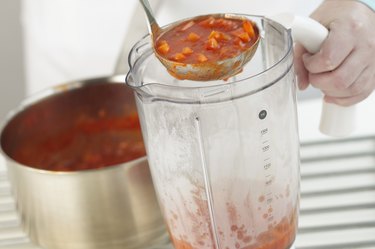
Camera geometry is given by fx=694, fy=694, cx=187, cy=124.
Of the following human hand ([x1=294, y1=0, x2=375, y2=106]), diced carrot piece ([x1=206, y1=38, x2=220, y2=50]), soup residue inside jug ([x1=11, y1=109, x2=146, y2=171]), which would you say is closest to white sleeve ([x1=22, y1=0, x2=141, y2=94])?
soup residue inside jug ([x1=11, y1=109, x2=146, y2=171])

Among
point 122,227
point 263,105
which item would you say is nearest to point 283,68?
point 263,105

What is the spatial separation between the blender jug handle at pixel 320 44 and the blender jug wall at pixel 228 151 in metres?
0.01

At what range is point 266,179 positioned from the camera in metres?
0.63

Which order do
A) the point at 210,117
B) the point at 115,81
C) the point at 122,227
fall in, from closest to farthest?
the point at 210,117
the point at 122,227
the point at 115,81

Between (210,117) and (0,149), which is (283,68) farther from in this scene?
(0,149)

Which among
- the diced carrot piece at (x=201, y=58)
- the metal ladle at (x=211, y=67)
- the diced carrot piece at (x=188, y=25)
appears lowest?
the metal ladle at (x=211, y=67)

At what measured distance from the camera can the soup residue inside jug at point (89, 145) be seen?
2.93 feet

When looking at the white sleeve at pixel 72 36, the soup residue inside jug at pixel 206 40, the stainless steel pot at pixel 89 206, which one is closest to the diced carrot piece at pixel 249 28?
the soup residue inside jug at pixel 206 40

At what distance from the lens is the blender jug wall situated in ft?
1.92

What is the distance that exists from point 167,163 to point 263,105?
103 mm

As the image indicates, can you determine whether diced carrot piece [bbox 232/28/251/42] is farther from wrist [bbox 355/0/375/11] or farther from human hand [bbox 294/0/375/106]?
wrist [bbox 355/0/375/11]

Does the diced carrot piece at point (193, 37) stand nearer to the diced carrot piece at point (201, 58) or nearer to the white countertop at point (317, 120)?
the diced carrot piece at point (201, 58)

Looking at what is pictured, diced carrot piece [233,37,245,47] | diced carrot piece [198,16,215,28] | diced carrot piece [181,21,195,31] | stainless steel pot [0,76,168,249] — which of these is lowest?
stainless steel pot [0,76,168,249]

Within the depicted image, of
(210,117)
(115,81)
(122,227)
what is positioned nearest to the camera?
(210,117)
